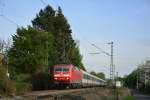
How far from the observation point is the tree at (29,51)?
71688mm

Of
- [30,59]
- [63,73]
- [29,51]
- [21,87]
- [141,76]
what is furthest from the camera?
[141,76]

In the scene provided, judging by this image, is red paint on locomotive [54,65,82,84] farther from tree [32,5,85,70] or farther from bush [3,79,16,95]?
tree [32,5,85,70]

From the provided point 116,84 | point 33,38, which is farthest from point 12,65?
point 116,84

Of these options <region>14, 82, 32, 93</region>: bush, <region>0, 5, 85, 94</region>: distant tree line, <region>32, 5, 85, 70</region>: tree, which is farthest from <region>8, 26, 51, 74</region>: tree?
<region>32, 5, 85, 70</region>: tree

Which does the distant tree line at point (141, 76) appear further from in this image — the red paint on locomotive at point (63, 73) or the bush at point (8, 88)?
the bush at point (8, 88)

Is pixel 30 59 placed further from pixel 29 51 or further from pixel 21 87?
pixel 21 87

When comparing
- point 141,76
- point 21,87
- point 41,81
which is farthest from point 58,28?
point 141,76

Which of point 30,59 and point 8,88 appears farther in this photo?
point 30,59

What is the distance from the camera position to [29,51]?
74250 millimetres

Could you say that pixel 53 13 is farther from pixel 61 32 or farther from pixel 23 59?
pixel 23 59

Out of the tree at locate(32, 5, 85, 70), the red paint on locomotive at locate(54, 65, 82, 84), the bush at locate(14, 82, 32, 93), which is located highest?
the tree at locate(32, 5, 85, 70)

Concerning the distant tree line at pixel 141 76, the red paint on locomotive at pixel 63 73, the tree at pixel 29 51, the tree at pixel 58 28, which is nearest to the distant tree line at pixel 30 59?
the tree at pixel 29 51

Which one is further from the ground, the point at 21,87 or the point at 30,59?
the point at 30,59

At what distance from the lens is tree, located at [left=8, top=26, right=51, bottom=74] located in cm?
Result: 7169
